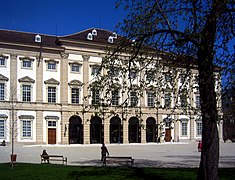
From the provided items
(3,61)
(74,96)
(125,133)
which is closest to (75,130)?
(74,96)

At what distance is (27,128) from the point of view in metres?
47.6

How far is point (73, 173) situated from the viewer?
16094 mm

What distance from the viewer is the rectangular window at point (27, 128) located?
47266 millimetres

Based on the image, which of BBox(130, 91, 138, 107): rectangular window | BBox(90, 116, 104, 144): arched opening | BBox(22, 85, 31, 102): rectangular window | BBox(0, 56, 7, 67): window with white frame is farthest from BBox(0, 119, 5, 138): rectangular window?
BBox(130, 91, 138, 107): rectangular window

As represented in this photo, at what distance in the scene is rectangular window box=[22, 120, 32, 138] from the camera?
47.3 meters

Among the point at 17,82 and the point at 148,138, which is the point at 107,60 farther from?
the point at 148,138

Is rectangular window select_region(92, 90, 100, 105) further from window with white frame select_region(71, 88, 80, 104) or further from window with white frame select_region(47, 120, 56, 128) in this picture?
window with white frame select_region(71, 88, 80, 104)

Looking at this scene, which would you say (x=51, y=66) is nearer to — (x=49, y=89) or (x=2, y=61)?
(x=49, y=89)

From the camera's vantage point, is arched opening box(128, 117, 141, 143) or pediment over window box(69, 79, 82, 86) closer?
pediment over window box(69, 79, 82, 86)

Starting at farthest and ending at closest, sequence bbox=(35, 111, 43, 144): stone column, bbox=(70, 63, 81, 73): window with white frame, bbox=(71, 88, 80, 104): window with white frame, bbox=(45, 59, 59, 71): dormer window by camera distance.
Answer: bbox=(70, 63, 81, 73): window with white frame
bbox=(71, 88, 80, 104): window with white frame
bbox=(45, 59, 59, 71): dormer window
bbox=(35, 111, 43, 144): stone column

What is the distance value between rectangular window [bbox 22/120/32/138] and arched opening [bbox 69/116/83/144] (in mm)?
5754

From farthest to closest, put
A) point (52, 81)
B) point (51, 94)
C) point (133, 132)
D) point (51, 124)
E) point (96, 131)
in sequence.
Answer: point (133, 132) < point (96, 131) < point (51, 94) < point (52, 81) < point (51, 124)

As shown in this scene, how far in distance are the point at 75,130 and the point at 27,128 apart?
6946 mm

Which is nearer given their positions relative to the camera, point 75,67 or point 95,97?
point 95,97
